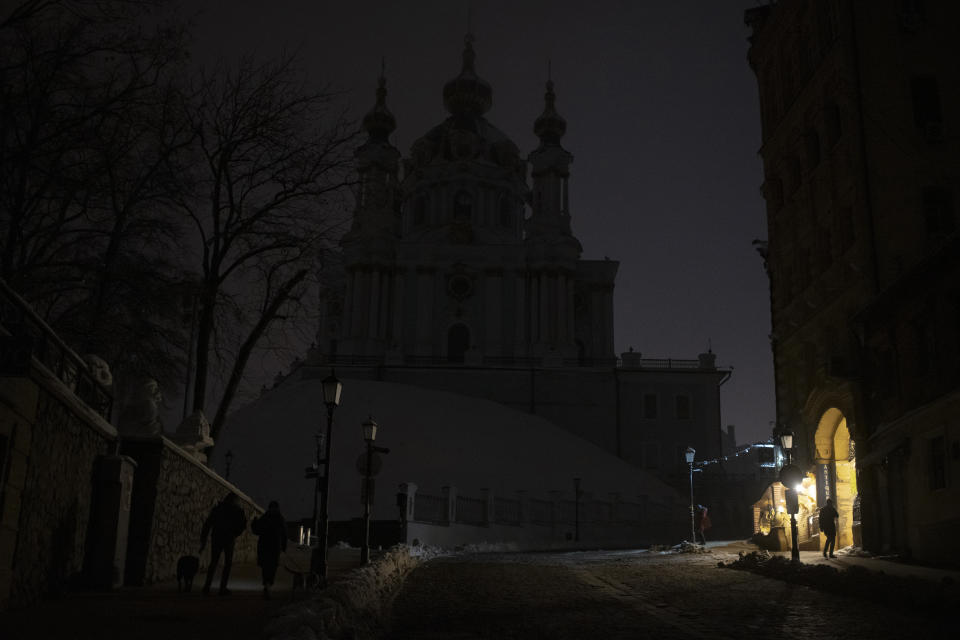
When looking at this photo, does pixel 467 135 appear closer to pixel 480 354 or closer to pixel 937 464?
pixel 480 354

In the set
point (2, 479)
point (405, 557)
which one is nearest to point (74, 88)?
point (2, 479)

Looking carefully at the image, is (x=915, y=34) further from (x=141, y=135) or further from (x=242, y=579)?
(x=242, y=579)

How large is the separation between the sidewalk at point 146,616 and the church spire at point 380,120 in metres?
64.6

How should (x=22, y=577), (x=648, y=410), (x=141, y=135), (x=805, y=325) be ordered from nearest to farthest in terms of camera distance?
1. (x=22, y=577)
2. (x=141, y=135)
3. (x=805, y=325)
4. (x=648, y=410)

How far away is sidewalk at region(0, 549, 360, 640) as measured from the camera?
8023mm

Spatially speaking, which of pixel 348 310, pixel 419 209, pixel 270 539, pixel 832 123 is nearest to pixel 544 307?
pixel 348 310

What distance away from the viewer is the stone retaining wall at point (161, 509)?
13438 mm

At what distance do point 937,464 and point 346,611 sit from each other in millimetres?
15634

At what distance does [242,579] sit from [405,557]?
5.23 metres

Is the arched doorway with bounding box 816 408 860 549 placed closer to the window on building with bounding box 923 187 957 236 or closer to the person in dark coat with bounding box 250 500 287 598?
the window on building with bounding box 923 187 957 236

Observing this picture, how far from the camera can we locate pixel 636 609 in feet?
37.8

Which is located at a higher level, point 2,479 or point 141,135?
point 141,135

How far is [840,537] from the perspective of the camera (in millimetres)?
26641

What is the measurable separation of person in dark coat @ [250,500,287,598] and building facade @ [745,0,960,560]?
13.1m
